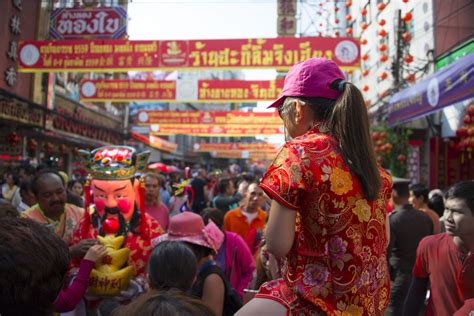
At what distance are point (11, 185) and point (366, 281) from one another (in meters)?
9.03

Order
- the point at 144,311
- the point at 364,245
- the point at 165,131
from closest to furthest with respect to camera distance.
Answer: the point at 144,311, the point at 364,245, the point at 165,131

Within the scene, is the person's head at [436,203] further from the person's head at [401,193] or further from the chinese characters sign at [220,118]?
the chinese characters sign at [220,118]

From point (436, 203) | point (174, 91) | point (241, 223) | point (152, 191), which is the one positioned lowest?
point (241, 223)

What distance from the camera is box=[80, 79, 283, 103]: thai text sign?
41.8 ft

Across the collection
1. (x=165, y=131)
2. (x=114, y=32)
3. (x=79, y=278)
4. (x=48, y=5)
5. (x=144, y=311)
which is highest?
(x=48, y=5)

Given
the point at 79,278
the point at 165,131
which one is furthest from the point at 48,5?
the point at 79,278

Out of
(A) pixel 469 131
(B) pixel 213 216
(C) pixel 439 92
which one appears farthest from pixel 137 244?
(A) pixel 469 131

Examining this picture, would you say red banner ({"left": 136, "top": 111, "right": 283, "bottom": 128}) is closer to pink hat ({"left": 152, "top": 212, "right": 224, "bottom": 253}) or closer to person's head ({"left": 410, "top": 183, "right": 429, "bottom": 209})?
person's head ({"left": 410, "top": 183, "right": 429, "bottom": 209})

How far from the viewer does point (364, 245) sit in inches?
64.4

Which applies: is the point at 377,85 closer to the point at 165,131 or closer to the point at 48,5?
the point at 165,131

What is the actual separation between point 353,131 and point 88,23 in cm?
1031

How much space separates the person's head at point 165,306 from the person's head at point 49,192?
2.89 meters

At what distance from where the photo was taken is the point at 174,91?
517 inches

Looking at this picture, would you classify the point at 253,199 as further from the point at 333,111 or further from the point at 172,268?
the point at 333,111
